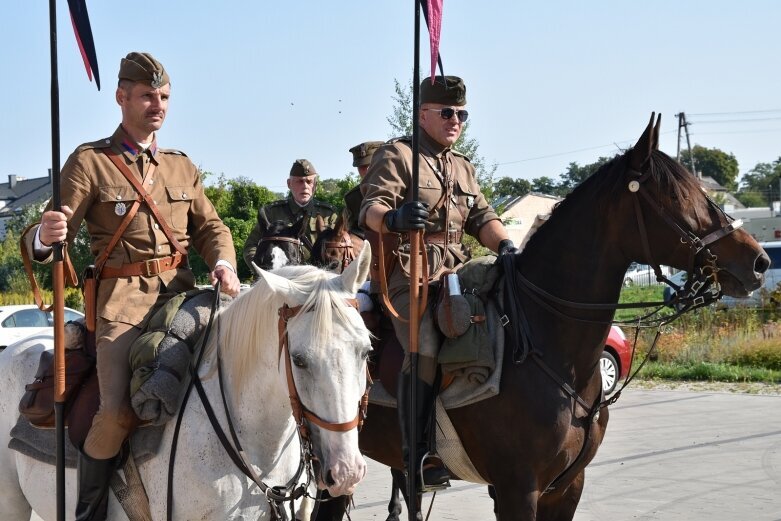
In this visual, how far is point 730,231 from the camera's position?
4.95 m

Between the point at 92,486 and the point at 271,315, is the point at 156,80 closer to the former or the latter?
the point at 271,315

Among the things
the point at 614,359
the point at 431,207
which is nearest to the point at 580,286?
the point at 431,207

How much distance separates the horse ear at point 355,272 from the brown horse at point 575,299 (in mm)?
1512

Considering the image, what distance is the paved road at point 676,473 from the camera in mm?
7730

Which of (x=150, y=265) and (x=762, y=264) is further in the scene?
(x=762, y=264)

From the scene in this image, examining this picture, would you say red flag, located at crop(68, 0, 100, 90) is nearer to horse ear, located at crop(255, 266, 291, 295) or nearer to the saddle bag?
the saddle bag

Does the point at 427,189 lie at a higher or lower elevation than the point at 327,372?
higher

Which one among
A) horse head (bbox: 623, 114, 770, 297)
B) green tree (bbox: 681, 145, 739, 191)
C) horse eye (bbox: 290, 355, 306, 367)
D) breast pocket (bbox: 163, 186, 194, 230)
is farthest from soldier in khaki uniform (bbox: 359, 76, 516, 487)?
green tree (bbox: 681, 145, 739, 191)

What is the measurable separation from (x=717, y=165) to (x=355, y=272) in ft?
411

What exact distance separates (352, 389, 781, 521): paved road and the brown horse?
107 inches

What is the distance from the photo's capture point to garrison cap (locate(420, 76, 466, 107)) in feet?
18.9

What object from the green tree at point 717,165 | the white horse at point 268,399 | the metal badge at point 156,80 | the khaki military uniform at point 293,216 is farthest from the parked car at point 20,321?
the green tree at point 717,165

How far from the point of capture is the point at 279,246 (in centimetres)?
812

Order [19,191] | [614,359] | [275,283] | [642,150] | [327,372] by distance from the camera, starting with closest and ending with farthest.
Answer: [327,372]
[275,283]
[642,150]
[614,359]
[19,191]
